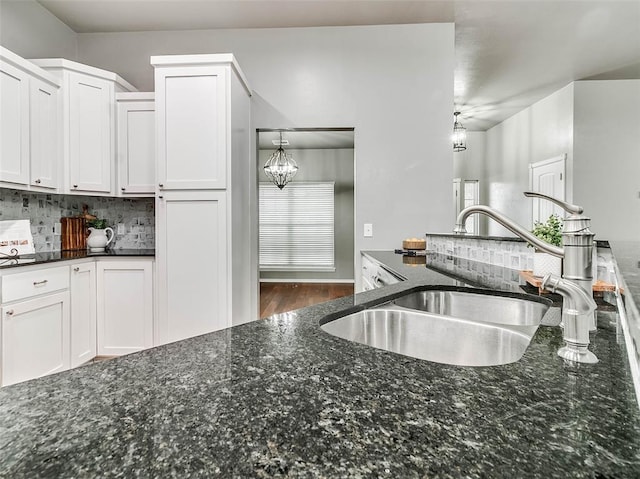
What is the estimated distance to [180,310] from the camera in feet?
8.05

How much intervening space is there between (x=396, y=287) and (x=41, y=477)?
1.12m

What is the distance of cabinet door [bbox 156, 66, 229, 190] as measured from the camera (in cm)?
241

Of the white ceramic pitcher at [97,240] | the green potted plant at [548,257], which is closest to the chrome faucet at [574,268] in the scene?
the green potted plant at [548,257]

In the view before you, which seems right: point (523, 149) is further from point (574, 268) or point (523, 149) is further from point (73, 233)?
point (73, 233)

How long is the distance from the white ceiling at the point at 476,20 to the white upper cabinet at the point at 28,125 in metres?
0.88

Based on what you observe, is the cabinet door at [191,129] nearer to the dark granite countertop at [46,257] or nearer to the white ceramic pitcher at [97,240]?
the dark granite countertop at [46,257]

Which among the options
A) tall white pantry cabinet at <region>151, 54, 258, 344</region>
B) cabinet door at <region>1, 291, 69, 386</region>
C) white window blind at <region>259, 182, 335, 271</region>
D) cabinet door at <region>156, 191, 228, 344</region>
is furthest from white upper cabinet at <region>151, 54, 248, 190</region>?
white window blind at <region>259, 182, 335, 271</region>

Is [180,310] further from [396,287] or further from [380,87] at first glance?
[380,87]

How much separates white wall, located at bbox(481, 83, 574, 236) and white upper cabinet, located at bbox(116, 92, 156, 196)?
3.50 meters

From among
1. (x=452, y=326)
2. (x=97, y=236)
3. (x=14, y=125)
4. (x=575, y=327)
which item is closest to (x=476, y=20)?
(x=452, y=326)

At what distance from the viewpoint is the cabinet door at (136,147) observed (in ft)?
9.21

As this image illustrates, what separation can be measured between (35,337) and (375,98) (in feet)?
10.3

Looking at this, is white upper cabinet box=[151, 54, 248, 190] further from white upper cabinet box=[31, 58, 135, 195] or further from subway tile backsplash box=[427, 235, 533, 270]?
subway tile backsplash box=[427, 235, 533, 270]

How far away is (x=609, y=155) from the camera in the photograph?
3.45 meters
